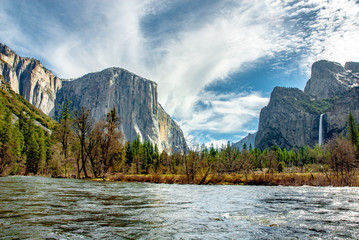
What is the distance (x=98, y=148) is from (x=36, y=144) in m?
41.3

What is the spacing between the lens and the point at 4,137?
5147cm

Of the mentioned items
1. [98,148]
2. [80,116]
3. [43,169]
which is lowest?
[43,169]

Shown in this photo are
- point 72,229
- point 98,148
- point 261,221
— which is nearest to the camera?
point 72,229

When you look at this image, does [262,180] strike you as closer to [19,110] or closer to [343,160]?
[343,160]

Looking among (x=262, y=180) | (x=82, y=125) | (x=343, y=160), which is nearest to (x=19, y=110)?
(x=82, y=125)

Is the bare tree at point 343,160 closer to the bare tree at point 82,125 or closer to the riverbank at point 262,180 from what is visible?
the riverbank at point 262,180

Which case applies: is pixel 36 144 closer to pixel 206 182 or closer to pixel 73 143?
pixel 73 143

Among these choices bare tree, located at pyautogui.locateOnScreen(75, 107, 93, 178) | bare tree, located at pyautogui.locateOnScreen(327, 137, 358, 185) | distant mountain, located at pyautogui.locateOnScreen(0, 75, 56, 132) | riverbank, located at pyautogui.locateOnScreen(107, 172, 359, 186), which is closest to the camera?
riverbank, located at pyautogui.locateOnScreen(107, 172, 359, 186)

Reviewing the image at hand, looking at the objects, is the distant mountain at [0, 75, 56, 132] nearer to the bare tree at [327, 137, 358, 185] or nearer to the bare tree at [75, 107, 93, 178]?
the bare tree at [75, 107, 93, 178]

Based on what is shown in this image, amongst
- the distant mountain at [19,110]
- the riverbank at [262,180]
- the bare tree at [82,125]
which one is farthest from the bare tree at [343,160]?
the distant mountain at [19,110]

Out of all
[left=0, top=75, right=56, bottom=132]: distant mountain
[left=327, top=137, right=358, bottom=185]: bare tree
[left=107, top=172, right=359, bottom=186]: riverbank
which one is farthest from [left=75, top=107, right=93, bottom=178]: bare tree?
[left=0, top=75, right=56, bottom=132]: distant mountain

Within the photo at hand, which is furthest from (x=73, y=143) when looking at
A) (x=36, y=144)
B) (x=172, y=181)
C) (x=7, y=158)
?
(x=36, y=144)

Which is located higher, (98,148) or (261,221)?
(98,148)

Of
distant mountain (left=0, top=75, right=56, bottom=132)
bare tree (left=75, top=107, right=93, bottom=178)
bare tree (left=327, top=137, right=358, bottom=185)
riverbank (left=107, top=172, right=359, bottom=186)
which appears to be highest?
distant mountain (left=0, top=75, right=56, bottom=132)
